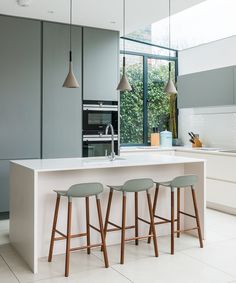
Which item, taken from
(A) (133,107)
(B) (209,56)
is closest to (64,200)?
(A) (133,107)

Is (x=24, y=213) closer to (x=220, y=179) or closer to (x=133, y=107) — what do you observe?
(x=220, y=179)

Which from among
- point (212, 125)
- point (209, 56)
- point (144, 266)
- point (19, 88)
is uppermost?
point (209, 56)

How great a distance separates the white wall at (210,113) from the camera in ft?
20.8

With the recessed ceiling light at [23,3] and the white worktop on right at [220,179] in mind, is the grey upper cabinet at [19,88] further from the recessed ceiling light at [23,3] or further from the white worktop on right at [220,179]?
the white worktop on right at [220,179]

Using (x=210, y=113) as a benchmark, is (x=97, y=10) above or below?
above

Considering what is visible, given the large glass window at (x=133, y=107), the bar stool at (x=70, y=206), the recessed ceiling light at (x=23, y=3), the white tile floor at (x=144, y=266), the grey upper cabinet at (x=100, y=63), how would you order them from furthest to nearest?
the large glass window at (x=133, y=107) < the grey upper cabinet at (x=100, y=63) < the recessed ceiling light at (x=23, y=3) < the bar stool at (x=70, y=206) < the white tile floor at (x=144, y=266)

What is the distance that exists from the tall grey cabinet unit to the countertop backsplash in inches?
120

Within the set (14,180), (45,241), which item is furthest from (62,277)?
(14,180)

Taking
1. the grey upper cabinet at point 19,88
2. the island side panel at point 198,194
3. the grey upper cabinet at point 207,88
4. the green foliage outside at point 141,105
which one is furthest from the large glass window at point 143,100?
the island side panel at point 198,194

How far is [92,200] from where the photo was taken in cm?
407

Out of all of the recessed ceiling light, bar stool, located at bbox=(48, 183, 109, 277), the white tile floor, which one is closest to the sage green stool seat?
bar stool, located at bbox=(48, 183, 109, 277)

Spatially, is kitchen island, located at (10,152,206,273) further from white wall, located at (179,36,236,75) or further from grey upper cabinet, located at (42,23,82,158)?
white wall, located at (179,36,236,75)

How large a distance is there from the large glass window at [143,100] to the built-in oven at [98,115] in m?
0.91

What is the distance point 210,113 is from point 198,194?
8.61 feet
